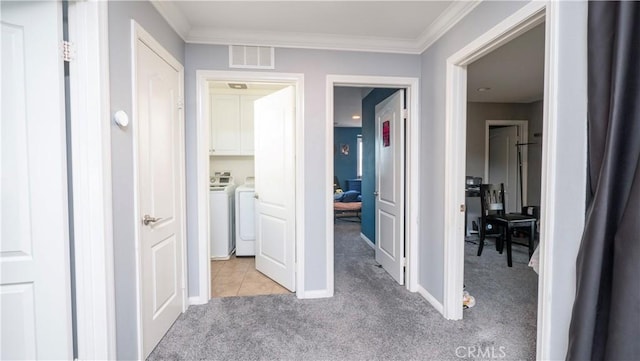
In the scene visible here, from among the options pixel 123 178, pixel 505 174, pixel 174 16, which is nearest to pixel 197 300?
pixel 123 178

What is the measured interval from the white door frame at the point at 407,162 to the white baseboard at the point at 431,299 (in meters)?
0.07

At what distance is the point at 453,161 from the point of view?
217 cm

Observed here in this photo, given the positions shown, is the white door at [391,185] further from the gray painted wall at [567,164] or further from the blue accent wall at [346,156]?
the blue accent wall at [346,156]

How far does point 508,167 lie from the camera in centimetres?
519

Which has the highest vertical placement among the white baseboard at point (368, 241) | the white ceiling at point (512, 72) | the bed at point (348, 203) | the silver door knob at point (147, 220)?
the white ceiling at point (512, 72)

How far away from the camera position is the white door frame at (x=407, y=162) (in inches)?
102

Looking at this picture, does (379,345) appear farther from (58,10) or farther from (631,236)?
(58,10)

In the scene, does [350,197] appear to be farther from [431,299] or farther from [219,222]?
[431,299]

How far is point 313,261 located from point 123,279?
1502 millimetres

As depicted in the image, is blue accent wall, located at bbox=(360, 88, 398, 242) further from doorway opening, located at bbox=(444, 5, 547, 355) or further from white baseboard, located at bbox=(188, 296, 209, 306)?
white baseboard, located at bbox=(188, 296, 209, 306)

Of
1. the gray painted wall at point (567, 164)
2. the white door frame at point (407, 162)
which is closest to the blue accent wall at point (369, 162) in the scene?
the white door frame at point (407, 162)

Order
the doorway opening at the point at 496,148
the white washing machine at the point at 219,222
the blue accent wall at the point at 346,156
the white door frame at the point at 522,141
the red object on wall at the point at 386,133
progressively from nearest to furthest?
1. the doorway opening at the point at 496,148
2. the red object on wall at the point at 386,133
3. the white washing machine at the point at 219,222
4. the white door frame at the point at 522,141
5. the blue accent wall at the point at 346,156

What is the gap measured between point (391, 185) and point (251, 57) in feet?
6.20

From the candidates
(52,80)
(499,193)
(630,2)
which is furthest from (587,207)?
(499,193)
